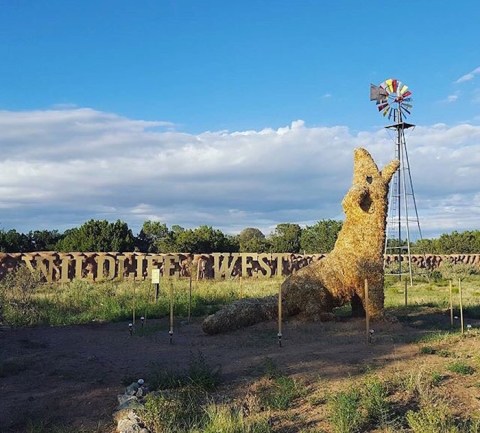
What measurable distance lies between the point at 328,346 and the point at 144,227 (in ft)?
142

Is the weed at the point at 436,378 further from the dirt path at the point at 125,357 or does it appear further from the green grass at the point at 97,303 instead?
the green grass at the point at 97,303

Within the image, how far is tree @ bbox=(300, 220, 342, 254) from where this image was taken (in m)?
52.1

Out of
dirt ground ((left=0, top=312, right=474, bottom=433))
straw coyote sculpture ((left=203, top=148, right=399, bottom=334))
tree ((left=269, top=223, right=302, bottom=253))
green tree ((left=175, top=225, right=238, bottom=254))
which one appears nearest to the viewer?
dirt ground ((left=0, top=312, right=474, bottom=433))

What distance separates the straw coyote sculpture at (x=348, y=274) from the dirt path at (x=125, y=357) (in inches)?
14.0

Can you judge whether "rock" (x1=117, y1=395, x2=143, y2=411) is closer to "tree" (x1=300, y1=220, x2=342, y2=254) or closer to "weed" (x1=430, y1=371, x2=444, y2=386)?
"weed" (x1=430, y1=371, x2=444, y2=386)

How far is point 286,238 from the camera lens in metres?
56.2

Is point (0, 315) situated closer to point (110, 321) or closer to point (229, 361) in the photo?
point (110, 321)

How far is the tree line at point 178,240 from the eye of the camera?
4081 centimetres

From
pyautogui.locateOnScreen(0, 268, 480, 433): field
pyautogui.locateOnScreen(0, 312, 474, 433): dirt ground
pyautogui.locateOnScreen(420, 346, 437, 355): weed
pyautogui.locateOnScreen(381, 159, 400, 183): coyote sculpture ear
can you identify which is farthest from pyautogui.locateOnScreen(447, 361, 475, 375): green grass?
pyautogui.locateOnScreen(381, 159, 400, 183): coyote sculpture ear

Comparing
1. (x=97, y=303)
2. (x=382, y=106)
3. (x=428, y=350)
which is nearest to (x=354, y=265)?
(x=428, y=350)

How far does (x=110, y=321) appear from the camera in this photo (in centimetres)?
1493

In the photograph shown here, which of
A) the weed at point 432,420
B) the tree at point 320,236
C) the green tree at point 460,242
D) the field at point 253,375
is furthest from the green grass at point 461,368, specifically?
the green tree at point 460,242

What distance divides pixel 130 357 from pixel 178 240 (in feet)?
119

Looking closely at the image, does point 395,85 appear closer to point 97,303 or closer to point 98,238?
point 97,303
